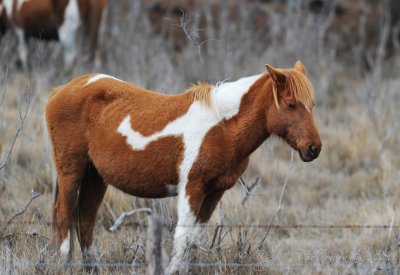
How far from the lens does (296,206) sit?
23.2ft

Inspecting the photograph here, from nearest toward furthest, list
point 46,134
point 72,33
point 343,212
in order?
point 46,134 < point 343,212 < point 72,33

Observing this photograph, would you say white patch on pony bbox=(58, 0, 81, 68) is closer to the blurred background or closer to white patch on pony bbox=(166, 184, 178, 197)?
the blurred background

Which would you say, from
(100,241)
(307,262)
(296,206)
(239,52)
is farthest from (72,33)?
(307,262)

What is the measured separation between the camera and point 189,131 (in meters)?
4.33

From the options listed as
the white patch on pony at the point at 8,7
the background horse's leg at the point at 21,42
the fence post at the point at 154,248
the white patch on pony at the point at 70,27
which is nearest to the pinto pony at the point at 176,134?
the fence post at the point at 154,248

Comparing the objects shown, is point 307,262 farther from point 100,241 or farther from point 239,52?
point 239,52

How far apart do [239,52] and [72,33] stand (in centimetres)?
239

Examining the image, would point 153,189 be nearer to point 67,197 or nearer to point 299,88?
point 67,197

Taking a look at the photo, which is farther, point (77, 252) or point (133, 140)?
point (77, 252)

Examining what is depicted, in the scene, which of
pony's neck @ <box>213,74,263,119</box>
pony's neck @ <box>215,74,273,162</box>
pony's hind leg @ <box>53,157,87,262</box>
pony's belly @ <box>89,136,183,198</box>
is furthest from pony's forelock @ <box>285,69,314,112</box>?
pony's hind leg @ <box>53,157,87,262</box>

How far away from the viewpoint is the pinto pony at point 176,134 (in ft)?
13.9

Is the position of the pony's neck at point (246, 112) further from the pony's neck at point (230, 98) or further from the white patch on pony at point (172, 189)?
the white patch on pony at point (172, 189)

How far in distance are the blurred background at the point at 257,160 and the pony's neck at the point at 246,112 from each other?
0.84 ft

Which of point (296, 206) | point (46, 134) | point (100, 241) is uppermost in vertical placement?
point (46, 134)
